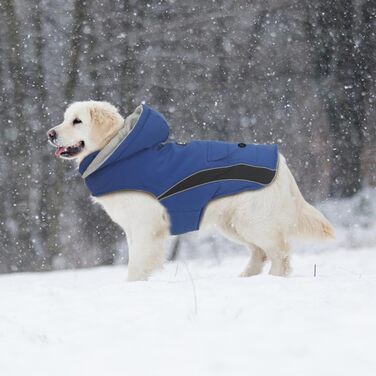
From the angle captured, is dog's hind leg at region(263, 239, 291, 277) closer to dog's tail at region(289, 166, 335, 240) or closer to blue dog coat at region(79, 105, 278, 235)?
dog's tail at region(289, 166, 335, 240)

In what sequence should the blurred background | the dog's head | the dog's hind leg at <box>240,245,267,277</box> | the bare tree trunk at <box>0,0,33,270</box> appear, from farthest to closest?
the blurred background < the bare tree trunk at <box>0,0,33,270</box> < the dog's hind leg at <box>240,245,267,277</box> < the dog's head

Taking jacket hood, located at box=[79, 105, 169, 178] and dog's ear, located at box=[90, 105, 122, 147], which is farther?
dog's ear, located at box=[90, 105, 122, 147]

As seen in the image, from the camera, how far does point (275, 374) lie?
2414mm

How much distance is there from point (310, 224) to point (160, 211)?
51.2 inches

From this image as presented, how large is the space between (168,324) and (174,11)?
9.88m

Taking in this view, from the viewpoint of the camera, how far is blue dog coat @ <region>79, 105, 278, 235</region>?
17.6ft

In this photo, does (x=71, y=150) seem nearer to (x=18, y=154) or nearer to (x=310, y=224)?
(x=310, y=224)

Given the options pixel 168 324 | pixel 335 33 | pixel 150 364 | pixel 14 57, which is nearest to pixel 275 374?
pixel 150 364

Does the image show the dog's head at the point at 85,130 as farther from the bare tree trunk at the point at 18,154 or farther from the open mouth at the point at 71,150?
the bare tree trunk at the point at 18,154

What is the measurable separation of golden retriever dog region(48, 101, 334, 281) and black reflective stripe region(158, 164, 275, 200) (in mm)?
98

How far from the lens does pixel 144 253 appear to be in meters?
5.45

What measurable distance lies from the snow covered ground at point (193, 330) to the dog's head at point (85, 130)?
182 centimetres

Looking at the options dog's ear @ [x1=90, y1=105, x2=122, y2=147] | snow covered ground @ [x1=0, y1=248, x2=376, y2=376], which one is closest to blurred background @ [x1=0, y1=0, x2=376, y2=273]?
dog's ear @ [x1=90, y1=105, x2=122, y2=147]

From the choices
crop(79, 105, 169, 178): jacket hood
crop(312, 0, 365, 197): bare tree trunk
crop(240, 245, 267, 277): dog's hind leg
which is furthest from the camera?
crop(312, 0, 365, 197): bare tree trunk
